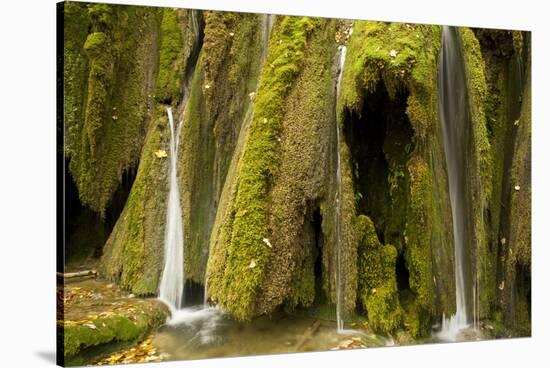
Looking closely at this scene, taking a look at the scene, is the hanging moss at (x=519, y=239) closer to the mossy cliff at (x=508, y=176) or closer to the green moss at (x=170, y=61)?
the mossy cliff at (x=508, y=176)

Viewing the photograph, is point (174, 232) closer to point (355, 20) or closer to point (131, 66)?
point (131, 66)

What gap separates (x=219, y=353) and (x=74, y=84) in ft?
8.70

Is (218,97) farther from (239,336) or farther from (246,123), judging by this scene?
(239,336)

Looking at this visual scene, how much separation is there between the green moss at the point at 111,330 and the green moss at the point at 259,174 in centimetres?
59

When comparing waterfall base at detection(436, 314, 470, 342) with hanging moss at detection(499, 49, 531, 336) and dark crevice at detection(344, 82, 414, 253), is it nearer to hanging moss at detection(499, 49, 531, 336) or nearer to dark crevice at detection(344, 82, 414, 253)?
hanging moss at detection(499, 49, 531, 336)

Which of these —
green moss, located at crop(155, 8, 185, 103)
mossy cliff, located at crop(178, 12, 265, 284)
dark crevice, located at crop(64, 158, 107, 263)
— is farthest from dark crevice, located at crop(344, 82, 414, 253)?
dark crevice, located at crop(64, 158, 107, 263)

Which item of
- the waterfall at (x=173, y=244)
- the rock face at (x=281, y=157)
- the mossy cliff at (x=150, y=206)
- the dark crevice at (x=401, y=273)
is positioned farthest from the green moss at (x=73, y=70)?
the dark crevice at (x=401, y=273)

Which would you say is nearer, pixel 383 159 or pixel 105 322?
pixel 105 322

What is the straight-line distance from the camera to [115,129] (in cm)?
642

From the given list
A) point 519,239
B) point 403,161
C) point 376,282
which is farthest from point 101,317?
point 519,239

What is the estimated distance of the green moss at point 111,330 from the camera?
591 cm

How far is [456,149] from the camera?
302 inches

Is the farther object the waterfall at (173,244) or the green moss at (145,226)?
the waterfall at (173,244)

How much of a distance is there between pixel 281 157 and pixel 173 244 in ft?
4.20
